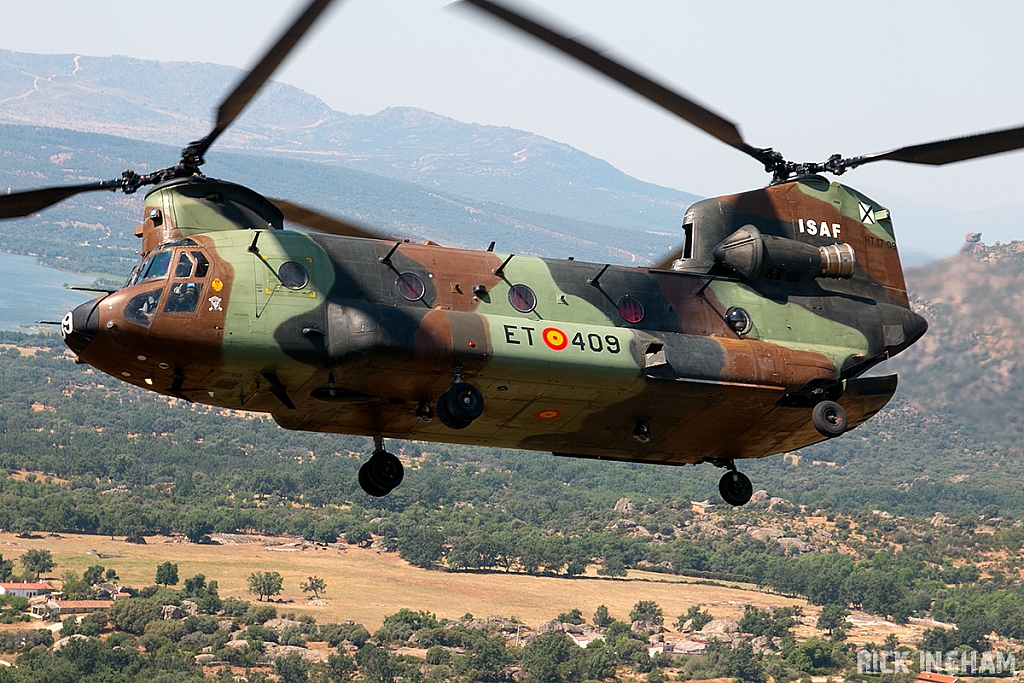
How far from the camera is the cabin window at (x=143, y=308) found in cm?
1878

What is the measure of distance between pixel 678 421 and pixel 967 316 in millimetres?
10740

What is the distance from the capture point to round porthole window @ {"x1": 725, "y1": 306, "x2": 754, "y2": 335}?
883 inches

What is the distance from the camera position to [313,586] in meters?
131

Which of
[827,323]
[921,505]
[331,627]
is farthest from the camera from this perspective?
[921,505]

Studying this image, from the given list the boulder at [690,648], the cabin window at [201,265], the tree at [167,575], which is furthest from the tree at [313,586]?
the cabin window at [201,265]

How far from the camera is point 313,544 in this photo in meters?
152

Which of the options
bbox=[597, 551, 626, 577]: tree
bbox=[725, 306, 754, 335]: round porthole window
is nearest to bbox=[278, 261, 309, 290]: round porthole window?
bbox=[725, 306, 754, 335]: round porthole window

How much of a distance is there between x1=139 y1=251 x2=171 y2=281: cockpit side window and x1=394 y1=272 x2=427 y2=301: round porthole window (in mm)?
3243

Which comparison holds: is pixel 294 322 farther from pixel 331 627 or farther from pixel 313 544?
pixel 313 544

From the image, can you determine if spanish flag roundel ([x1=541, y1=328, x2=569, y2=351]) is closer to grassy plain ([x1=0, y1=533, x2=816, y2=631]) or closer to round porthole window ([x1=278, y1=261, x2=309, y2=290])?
round porthole window ([x1=278, y1=261, x2=309, y2=290])

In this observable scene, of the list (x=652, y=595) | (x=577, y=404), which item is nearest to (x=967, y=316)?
(x=577, y=404)

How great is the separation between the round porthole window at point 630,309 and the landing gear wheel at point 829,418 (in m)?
3.26

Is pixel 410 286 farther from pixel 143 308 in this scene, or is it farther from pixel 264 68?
pixel 264 68

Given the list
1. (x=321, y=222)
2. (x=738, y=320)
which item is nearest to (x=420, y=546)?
(x=321, y=222)
